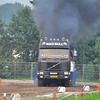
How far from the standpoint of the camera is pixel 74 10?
26.4 metres

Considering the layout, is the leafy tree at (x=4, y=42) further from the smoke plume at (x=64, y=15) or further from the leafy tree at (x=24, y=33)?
the smoke plume at (x=64, y=15)

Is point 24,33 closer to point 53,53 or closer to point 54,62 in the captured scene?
point 53,53

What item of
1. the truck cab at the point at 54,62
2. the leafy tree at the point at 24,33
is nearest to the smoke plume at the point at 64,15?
the truck cab at the point at 54,62

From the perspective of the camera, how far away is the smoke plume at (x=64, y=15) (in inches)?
1003

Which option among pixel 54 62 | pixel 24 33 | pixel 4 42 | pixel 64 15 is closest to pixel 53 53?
pixel 54 62

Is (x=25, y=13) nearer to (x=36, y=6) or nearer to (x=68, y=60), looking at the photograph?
(x=36, y=6)

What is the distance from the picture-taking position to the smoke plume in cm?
2547

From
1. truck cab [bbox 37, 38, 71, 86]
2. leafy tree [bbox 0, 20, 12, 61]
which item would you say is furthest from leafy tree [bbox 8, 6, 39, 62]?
truck cab [bbox 37, 38, 71, 86]

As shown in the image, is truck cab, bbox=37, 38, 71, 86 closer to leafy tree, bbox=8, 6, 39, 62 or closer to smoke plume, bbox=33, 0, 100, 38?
smoke plume, bbox=33, 0, 100, 38

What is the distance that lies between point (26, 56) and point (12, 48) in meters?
2.86

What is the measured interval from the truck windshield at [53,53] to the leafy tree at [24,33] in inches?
744

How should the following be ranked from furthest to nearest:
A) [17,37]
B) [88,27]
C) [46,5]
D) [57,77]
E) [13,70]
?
[17,37]
[13,70]
[88,27]
[46,5]
[57,77]

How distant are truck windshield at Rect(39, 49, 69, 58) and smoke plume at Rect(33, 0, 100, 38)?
705cm

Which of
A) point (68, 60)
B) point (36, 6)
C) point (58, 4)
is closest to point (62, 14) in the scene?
point (58, 4)
